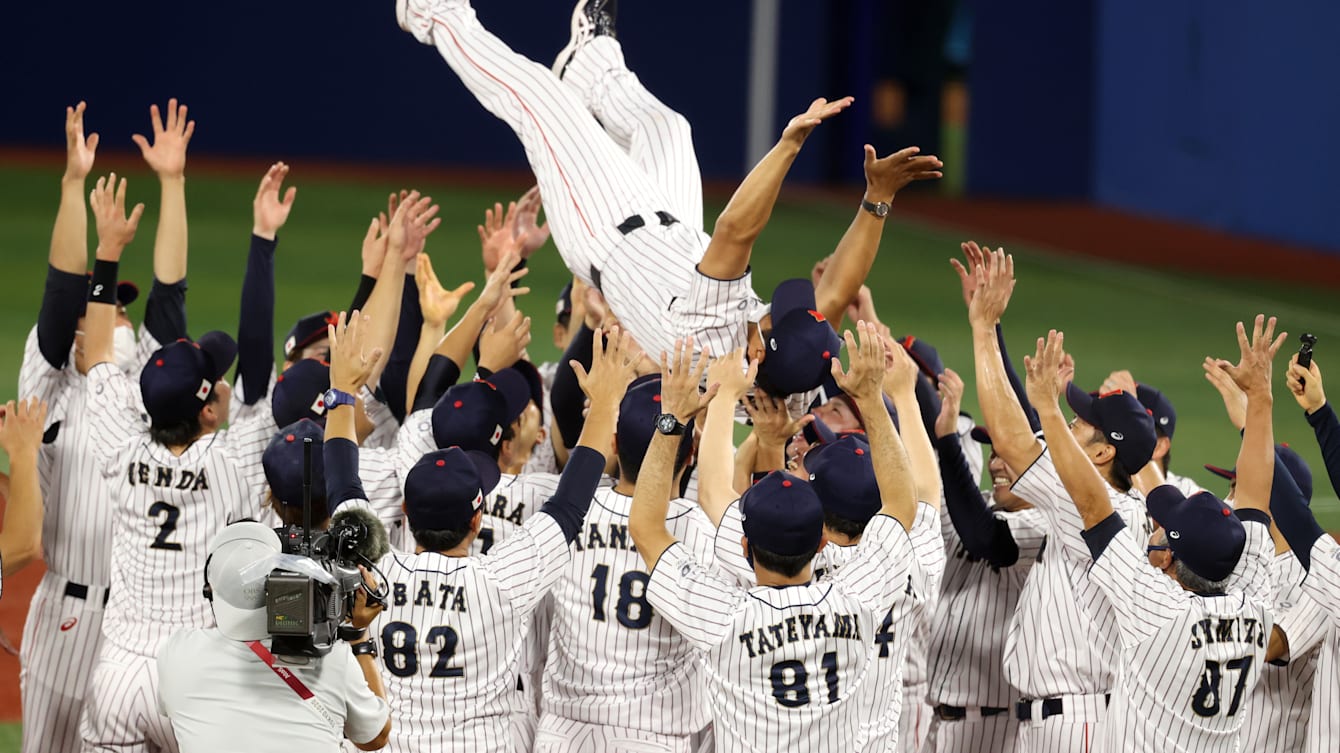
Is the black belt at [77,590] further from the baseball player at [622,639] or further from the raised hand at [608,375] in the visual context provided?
the raised hand at [608,375]

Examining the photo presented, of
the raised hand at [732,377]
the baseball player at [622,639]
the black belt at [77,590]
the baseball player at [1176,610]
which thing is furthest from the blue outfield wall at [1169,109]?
the black belt at [77,590]

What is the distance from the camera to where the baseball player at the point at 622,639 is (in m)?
4.55

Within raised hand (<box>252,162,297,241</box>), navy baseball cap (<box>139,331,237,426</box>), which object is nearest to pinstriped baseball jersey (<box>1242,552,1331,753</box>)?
navy baseball cap (<box>139,331,237,426</box>)

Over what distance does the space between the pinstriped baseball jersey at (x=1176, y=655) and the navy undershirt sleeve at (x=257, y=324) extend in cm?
283

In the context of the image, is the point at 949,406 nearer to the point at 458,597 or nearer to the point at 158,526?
the point at 458,597

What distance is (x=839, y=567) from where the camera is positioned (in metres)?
4.32

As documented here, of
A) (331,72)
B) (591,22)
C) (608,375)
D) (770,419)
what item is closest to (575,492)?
(608,375)

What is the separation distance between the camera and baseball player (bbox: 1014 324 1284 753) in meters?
4.27

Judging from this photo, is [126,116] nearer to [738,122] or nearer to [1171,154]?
[738,122]

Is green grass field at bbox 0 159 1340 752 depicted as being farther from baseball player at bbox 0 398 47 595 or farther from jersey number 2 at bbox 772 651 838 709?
baseball player at bbox 0 398 47 595

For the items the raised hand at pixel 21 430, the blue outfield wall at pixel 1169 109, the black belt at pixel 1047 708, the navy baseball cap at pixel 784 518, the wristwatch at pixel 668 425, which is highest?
the blue outfield wall at pixel 1169 109

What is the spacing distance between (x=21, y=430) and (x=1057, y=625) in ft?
9.90

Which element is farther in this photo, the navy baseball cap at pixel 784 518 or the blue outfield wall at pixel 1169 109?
the blue outfield wall at pixel 1169 109

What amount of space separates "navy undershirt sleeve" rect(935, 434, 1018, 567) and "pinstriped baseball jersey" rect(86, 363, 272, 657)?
82.8 inches
